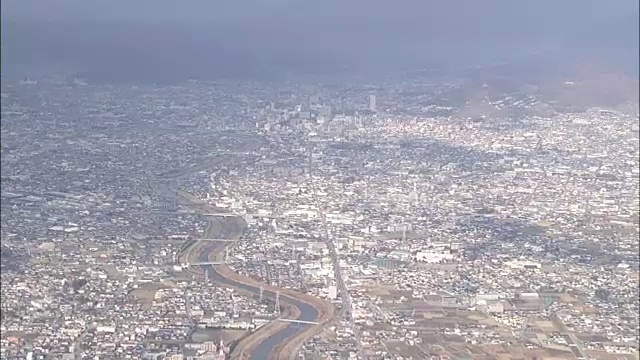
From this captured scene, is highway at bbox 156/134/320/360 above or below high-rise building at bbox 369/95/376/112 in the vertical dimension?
below

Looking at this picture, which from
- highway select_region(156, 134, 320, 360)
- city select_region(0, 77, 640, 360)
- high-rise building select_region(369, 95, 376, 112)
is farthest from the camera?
high-rise building select_region(369, 95, 376, 112)

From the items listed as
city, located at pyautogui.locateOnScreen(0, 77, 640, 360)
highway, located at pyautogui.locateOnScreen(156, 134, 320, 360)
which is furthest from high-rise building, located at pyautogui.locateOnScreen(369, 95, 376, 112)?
highway, located at pyautogui.locateOnScreen(156, 134, 320, 360)

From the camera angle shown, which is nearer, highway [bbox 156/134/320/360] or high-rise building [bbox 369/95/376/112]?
highway [bbox 156/134/320/360]

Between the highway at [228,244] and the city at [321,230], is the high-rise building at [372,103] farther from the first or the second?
the highway at [228,244]

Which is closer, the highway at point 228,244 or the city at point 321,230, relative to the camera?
the highway at point 228,244

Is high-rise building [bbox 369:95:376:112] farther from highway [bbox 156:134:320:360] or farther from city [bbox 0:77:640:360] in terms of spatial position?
highway [bbox 156:134:320:360]

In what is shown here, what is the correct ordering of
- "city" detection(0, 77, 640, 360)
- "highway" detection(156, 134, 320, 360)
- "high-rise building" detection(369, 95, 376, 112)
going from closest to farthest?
"highway" detection(156, 134, 320, 360)
"city" detection(0, 77, 640, 360)
"high-rise building" detection(369, 95, 376, 112)

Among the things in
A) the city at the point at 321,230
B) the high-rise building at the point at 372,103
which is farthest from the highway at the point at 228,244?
the high-rise building at the point at 372,103

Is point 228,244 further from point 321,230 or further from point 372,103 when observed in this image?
point 372,103

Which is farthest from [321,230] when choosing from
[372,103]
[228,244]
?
[372,103]
